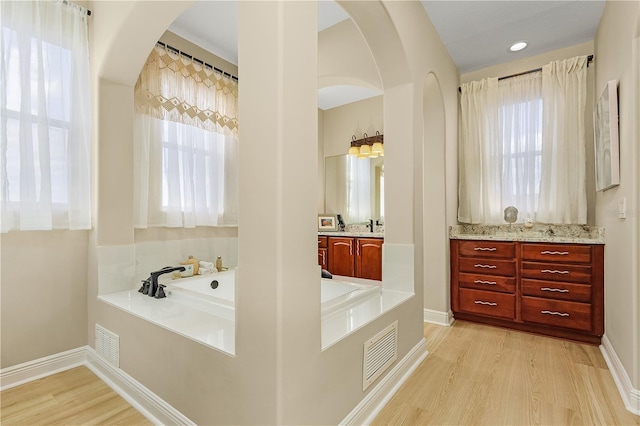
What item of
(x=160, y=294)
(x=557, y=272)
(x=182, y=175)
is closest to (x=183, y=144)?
(x=182, y=175)

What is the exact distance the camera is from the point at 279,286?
1.12m

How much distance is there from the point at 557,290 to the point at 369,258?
1770mm

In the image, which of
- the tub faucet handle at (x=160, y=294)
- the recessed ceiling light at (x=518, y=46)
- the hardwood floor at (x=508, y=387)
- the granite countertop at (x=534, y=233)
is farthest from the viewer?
the recessed ceiling light at (x=518, y=46)

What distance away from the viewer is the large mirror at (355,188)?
4.25m

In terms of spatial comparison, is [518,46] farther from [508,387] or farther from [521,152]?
Answer: [508,387]

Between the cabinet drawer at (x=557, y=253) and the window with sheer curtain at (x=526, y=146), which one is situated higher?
the window with sheer curtain at (x=526, y=146)

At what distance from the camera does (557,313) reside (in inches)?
106

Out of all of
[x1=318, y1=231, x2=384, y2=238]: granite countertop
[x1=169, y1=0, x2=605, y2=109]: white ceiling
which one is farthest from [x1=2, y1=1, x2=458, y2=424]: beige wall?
[x1=318, y1=231, x2=384, y2=238]: granite countertop

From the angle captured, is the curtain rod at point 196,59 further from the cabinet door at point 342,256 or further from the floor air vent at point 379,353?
the floor air vent at point 379,353

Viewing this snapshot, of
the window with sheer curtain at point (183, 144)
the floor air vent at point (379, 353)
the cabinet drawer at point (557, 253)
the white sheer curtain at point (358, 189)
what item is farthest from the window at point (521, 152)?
the window with sheer curtain at point (183, 144)

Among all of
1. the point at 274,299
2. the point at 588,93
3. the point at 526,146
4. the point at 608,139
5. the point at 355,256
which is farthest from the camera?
the point at 355,256

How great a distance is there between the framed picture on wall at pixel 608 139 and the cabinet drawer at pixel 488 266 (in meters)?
0.96

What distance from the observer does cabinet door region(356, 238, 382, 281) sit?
3.57 meters

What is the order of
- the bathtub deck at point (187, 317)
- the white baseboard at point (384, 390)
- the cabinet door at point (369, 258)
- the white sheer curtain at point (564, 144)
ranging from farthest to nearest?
the cabinet door at point (369, 258), the white sheer curtain at point (564, 144), the white baseboard at point (384, 390), the bathtub deck at point (187, 317)
